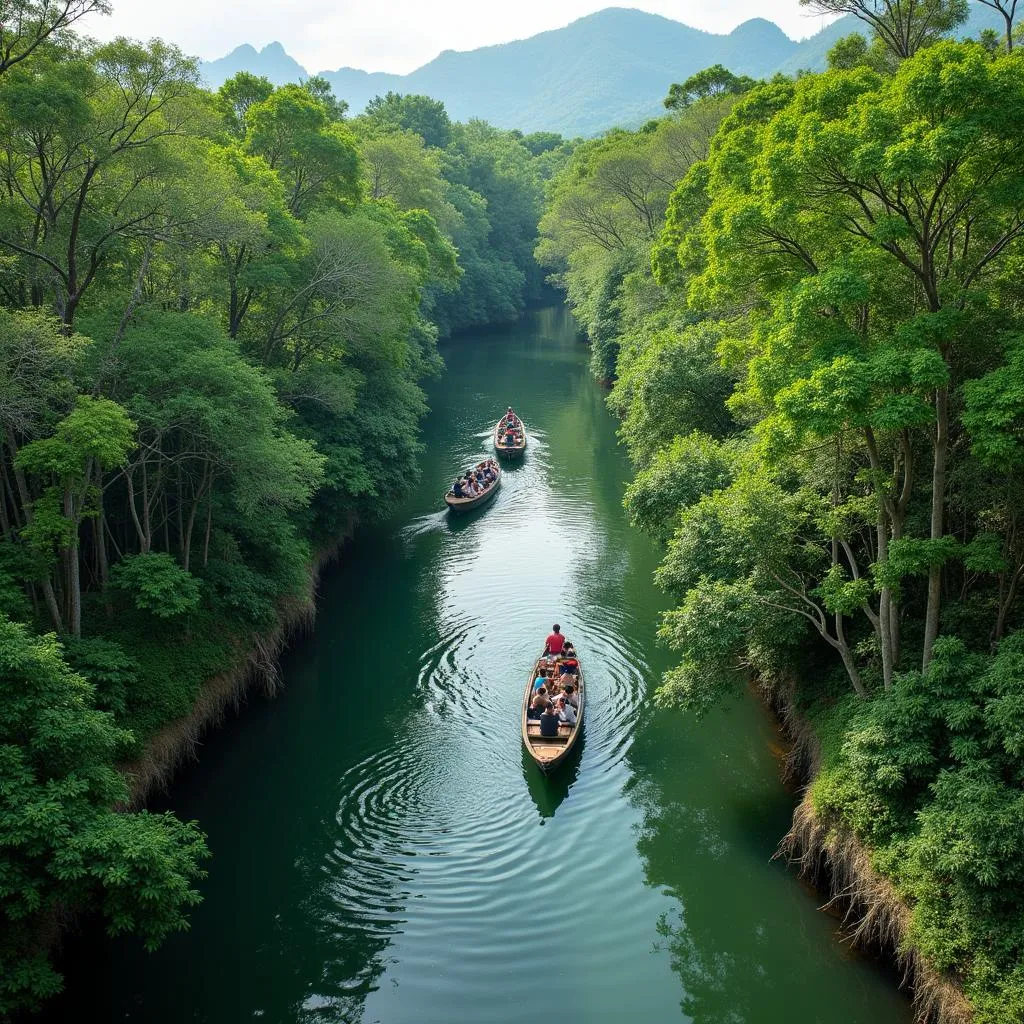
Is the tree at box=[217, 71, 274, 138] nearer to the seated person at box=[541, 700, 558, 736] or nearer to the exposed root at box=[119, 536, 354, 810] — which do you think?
the exposed root at box=[119, 536, 354, 810]

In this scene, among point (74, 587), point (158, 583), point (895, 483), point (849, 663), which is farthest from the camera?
point (158, 583)

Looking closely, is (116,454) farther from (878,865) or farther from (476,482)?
(476,482)

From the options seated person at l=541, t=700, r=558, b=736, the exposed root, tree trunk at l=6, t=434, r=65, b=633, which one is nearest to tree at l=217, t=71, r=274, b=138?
the exposed root

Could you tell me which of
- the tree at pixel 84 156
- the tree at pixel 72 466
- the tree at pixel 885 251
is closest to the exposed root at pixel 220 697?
the tree at pixel 72 466

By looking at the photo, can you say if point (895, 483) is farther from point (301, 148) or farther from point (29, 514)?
point (301, 148)

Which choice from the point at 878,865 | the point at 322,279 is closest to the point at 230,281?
the point at 322,279

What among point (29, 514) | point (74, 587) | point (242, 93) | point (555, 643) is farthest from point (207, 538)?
point (242, 93)
